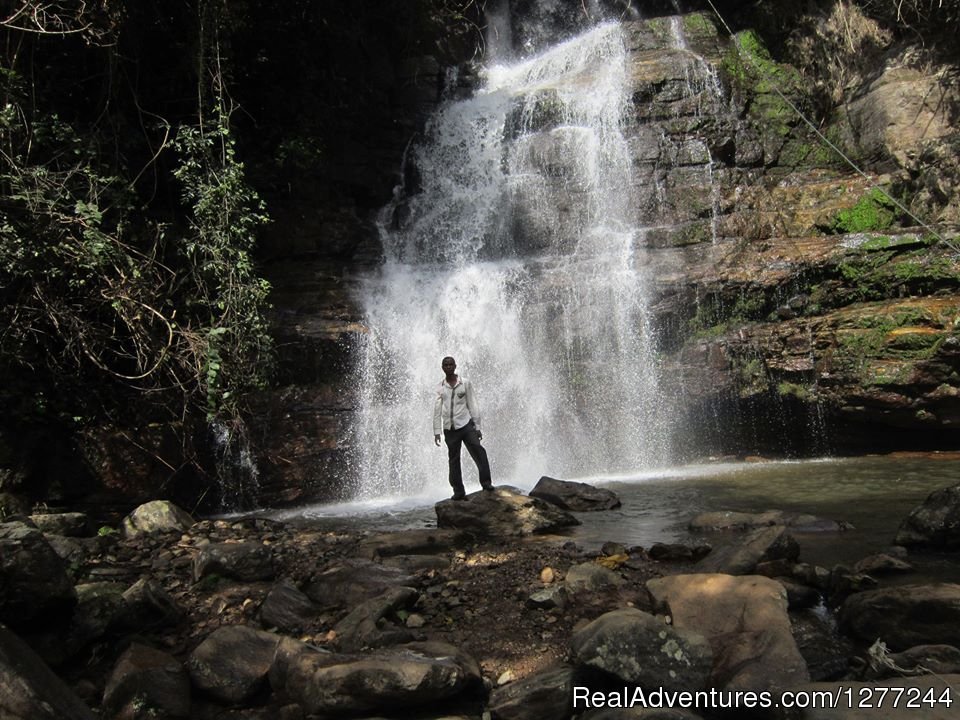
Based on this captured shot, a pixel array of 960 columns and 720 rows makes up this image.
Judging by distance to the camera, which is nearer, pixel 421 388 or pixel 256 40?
pixel 421 388

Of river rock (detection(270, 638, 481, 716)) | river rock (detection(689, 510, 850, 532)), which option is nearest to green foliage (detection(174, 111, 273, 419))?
river rock (detection(270, 638, 481, 716))

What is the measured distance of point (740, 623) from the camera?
3.80 meters

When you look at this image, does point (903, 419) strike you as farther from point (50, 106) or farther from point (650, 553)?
point (50, 106)

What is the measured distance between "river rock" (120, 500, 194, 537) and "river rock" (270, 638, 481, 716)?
12.3ft

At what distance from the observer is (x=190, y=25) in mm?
9781

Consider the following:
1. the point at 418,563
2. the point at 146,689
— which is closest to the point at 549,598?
the point at 418,563

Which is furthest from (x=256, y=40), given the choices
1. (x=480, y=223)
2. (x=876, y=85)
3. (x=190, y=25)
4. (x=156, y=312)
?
(x=876, y=85)

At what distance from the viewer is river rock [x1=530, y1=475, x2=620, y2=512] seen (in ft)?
25.1

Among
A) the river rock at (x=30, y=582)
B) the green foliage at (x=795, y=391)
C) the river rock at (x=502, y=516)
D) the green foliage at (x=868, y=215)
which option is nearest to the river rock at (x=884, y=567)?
the river rock at (x=502, y=516)

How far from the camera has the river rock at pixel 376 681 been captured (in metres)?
3.31

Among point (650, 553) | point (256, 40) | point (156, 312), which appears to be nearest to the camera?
point (650, 553)

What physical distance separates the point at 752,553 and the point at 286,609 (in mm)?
3187

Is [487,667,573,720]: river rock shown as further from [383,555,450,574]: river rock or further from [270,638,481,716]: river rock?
[383,555,450,574]: river rock

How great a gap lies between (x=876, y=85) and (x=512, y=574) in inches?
522
